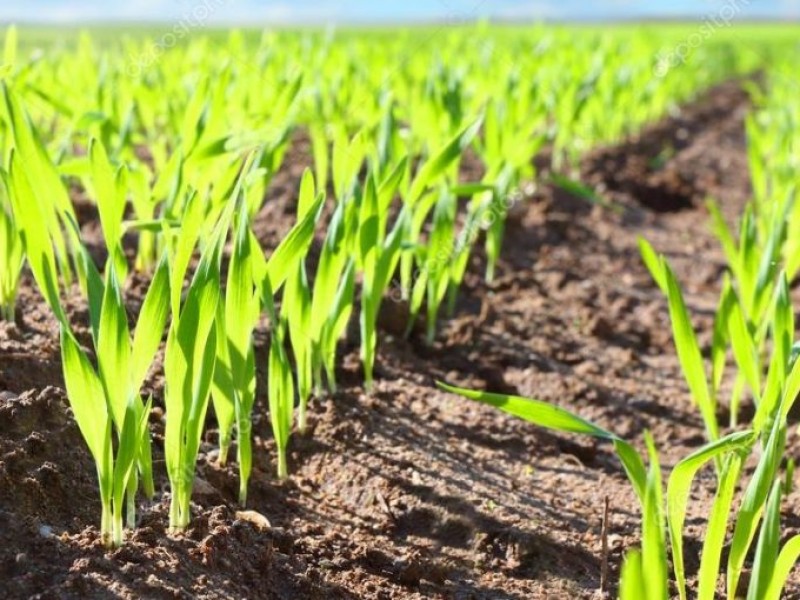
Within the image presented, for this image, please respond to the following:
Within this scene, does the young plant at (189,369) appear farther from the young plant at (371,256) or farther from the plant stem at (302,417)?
the young plant at (371,256)

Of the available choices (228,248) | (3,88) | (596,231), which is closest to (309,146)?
(596,231)

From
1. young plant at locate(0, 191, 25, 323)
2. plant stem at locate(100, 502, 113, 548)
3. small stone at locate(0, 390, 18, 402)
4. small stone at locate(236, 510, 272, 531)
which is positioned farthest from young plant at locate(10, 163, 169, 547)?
young plant at locate(0, 191, 25, 323)

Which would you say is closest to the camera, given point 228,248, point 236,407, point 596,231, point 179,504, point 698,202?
point 179,504

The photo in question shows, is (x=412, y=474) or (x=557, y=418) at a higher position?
(x=557, y=418)

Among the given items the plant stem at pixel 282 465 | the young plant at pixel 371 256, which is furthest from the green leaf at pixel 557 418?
the young plant at pixel 371 256

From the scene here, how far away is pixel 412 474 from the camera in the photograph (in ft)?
6.44

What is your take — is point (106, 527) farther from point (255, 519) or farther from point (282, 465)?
point (282, 465)

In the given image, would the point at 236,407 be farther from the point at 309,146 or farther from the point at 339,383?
the point at 309,146

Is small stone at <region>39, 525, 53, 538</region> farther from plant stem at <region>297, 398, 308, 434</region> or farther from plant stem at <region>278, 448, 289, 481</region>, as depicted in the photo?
plant stem at <region>297, 398, 308, 434</region>

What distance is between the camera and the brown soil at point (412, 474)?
4.91ft

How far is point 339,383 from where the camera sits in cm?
232

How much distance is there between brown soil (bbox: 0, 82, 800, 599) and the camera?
4.91ft

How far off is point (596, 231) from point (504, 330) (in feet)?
4.28

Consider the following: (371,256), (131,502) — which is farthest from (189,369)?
(371,256)
